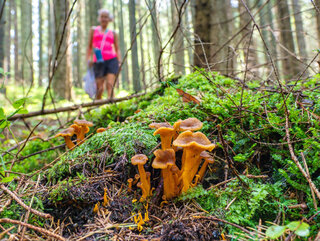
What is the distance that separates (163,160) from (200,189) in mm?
394

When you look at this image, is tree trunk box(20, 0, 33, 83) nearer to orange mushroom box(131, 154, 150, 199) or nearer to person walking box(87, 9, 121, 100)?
person walking box(87, 9, 121, 100)

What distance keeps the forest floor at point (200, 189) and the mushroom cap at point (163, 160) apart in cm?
32

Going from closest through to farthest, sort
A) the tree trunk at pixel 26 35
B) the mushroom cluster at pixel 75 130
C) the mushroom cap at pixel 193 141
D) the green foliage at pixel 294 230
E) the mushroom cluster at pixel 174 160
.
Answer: the green foliage at pixel 294 230 → the mushroom cap at pixel 193 141 → the mushroom cluster at pixel 174 160 → the mushroom cluster at pixel 75 130 → the tree trunk at pixel 26 35

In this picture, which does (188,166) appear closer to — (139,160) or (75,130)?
(139,160)

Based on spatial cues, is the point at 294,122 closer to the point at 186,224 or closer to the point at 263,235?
the point at 263,235

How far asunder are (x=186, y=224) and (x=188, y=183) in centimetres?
38

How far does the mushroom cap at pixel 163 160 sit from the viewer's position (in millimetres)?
1591

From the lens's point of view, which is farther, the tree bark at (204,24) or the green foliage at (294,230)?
the tree bark at (204,24)

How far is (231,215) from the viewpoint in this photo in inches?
58.8

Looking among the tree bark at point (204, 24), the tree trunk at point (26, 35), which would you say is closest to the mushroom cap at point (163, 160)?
the tree trunk at point (26, 35)

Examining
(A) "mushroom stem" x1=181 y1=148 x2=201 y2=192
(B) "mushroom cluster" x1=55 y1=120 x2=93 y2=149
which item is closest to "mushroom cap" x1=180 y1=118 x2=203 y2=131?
(A) "mushroom stem" x1=181 y1=148 x2=201 y2=192

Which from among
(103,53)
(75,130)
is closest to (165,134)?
(75,130)

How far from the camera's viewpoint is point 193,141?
5.04 ft

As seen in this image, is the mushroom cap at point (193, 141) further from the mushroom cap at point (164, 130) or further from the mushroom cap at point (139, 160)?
the mushroom cap at point (139, 160)
